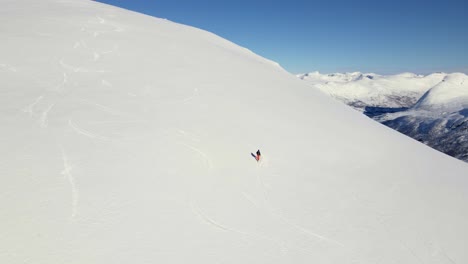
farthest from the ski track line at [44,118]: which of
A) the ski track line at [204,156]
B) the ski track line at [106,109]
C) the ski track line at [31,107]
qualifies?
the ski track line at [204,156]

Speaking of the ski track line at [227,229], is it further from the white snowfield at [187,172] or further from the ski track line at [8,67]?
the ski track line at [8,67]

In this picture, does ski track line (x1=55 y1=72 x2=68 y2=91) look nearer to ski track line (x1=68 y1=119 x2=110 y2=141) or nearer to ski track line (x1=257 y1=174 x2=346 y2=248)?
ski track line (x1=68 y1=119 x2=110 y2=141)

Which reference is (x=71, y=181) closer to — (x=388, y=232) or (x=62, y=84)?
(x=62, y=84)

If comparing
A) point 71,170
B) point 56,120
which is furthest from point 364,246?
point 56,120

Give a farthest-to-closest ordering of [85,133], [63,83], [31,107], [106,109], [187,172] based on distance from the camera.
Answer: [63,83] → [106,109] → [31,107] → [85,133] → [187,172]

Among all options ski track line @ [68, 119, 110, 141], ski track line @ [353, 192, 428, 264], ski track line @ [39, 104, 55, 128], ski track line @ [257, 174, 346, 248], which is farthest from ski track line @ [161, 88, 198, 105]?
ski track line @ [353, 192, 428, 264]

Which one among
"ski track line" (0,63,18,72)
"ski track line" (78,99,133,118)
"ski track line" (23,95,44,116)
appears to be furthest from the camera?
"ski track line" (0,63,18,72)

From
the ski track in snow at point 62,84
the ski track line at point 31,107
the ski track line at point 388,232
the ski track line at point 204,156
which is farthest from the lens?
the ski track in snow at point 62,84

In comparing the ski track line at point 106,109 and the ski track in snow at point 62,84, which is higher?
the ski track in snow at point 62,84


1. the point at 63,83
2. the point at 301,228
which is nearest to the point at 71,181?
the point at 301,228
